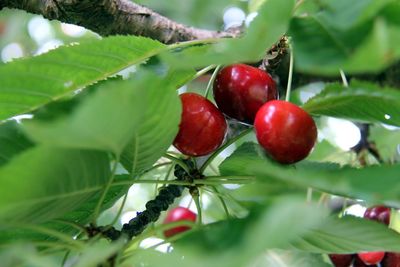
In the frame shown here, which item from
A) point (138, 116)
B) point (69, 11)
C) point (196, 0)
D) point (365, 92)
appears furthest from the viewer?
point (196, 0)

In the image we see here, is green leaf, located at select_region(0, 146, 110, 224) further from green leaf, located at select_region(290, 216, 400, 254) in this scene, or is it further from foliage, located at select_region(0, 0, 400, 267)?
green leaf, located at select_region(290, 216, 400, 254)

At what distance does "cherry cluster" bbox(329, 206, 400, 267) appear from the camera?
114cm

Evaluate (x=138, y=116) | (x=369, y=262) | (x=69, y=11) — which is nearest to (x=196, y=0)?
(x=69, y=11)

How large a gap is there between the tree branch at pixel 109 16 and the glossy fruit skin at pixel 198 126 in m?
0.34

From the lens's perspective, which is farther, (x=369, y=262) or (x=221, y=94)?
(x=369, y=262)

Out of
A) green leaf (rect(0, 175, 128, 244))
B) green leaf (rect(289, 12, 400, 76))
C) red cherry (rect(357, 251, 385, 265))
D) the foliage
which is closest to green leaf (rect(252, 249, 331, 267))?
red cherry (rect(357, 251, 385, 265))

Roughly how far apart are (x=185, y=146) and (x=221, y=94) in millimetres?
92

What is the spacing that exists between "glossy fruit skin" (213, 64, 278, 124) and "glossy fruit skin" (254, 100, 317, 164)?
9cm

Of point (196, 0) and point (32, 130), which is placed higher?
point (196, 0)

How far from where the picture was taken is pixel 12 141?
0.75m

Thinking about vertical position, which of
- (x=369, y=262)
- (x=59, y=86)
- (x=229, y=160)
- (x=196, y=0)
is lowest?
(x=369, y=262)

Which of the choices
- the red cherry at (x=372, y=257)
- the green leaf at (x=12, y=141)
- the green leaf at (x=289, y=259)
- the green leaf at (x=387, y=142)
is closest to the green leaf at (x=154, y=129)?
the green leaf at (x=12, y=141)

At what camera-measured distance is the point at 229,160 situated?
2.99ft

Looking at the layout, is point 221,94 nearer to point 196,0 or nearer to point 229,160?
point 229,160
